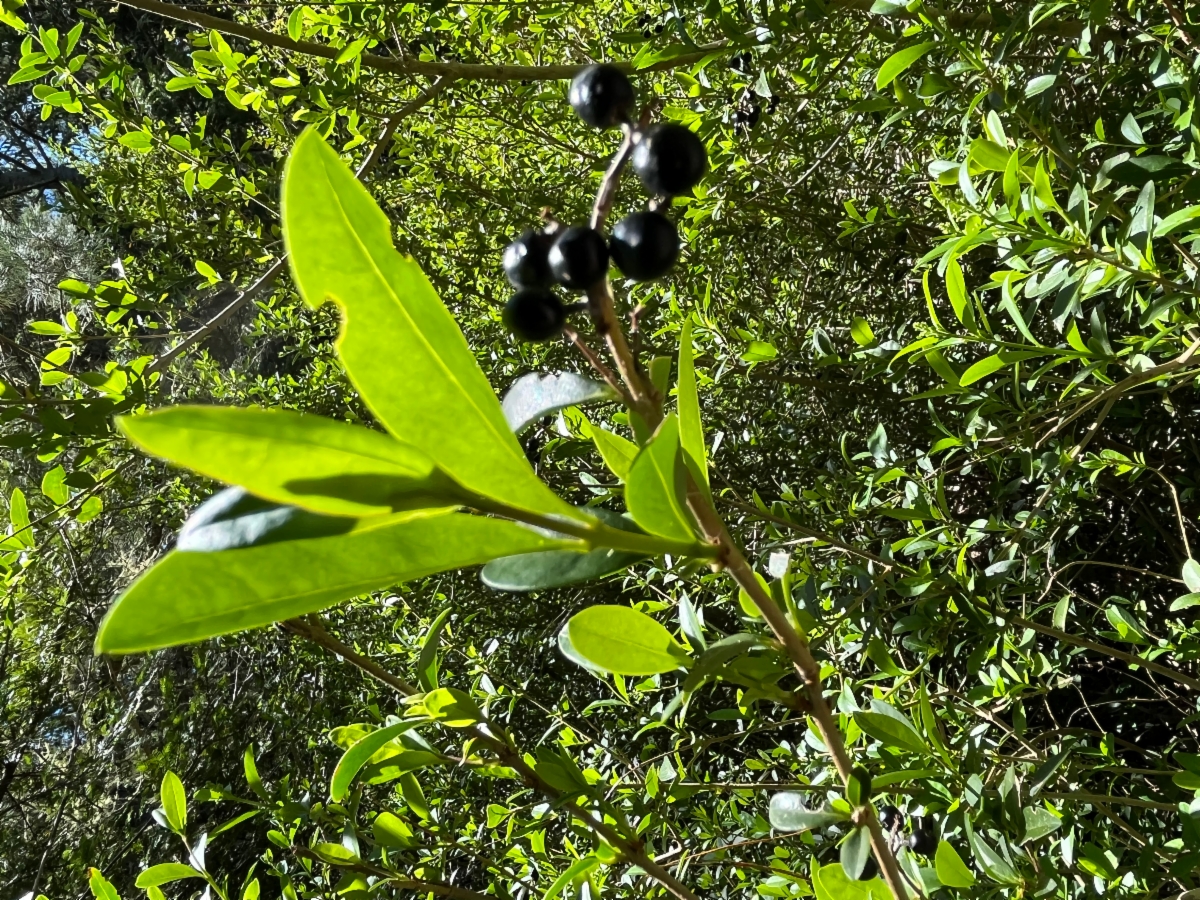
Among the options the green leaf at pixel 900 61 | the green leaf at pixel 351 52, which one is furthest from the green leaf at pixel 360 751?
the green leaf at pixel 351 52

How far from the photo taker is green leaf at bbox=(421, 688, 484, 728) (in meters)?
0.70

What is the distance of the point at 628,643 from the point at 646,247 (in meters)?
0.21

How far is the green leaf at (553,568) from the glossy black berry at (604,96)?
0.23m

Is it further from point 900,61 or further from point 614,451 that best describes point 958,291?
point 614,451

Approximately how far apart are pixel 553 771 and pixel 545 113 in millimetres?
1804

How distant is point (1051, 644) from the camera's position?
154 cm

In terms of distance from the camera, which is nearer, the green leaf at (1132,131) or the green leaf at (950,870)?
the green leaf at (950,870)

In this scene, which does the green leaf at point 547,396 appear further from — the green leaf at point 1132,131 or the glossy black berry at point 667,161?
the green leaf at point 1132,131

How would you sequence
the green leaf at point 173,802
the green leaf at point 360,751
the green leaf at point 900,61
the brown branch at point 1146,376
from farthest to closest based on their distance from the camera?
the green leaf at point 173,802 < the green leaf at point 900,61 < the brown branch at point 1146,376 < the green leaf at point 360,751

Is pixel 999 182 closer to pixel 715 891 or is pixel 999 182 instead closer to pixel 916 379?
pixel 916 379

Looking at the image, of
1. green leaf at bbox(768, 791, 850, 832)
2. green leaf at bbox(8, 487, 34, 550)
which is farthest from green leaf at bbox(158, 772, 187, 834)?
green leaf at bbox(768, 791, 850, 832)

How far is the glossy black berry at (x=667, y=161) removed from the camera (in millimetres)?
427

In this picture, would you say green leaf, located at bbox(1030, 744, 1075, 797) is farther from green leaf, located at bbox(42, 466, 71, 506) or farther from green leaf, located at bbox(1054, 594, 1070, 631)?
green leaf, located at bbox(42, 466, 71, 506)

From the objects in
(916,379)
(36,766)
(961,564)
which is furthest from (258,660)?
(961,564)
